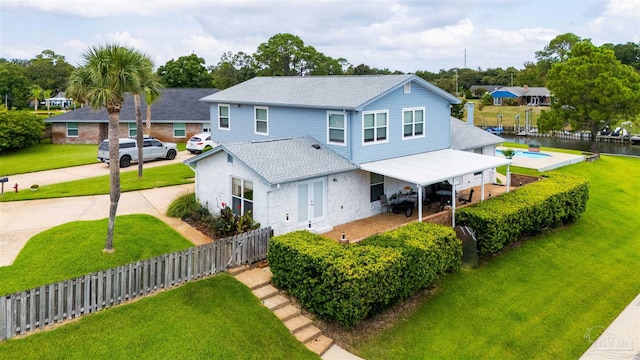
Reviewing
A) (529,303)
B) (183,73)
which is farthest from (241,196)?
(183,73)

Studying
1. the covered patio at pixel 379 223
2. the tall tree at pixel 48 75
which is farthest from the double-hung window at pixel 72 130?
the tall tree at pixel 48 75

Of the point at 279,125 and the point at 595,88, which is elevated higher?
the point at 595,88

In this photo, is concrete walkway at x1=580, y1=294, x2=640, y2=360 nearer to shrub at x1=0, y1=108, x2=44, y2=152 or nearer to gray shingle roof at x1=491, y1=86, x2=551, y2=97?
shrub at x1=0, y1=108, x2=44, y2=152

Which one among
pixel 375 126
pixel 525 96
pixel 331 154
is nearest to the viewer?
pixel 331 154

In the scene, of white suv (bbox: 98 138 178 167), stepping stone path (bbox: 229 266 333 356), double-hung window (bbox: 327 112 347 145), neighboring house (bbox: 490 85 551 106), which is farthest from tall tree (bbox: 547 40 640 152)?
neighboring house (bbox: 490 85 551 106)

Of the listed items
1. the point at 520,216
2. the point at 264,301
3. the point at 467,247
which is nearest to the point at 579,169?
the point at 520,216

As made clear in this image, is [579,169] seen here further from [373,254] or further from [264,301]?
[264,301]

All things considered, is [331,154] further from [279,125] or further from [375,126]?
[279,125]
